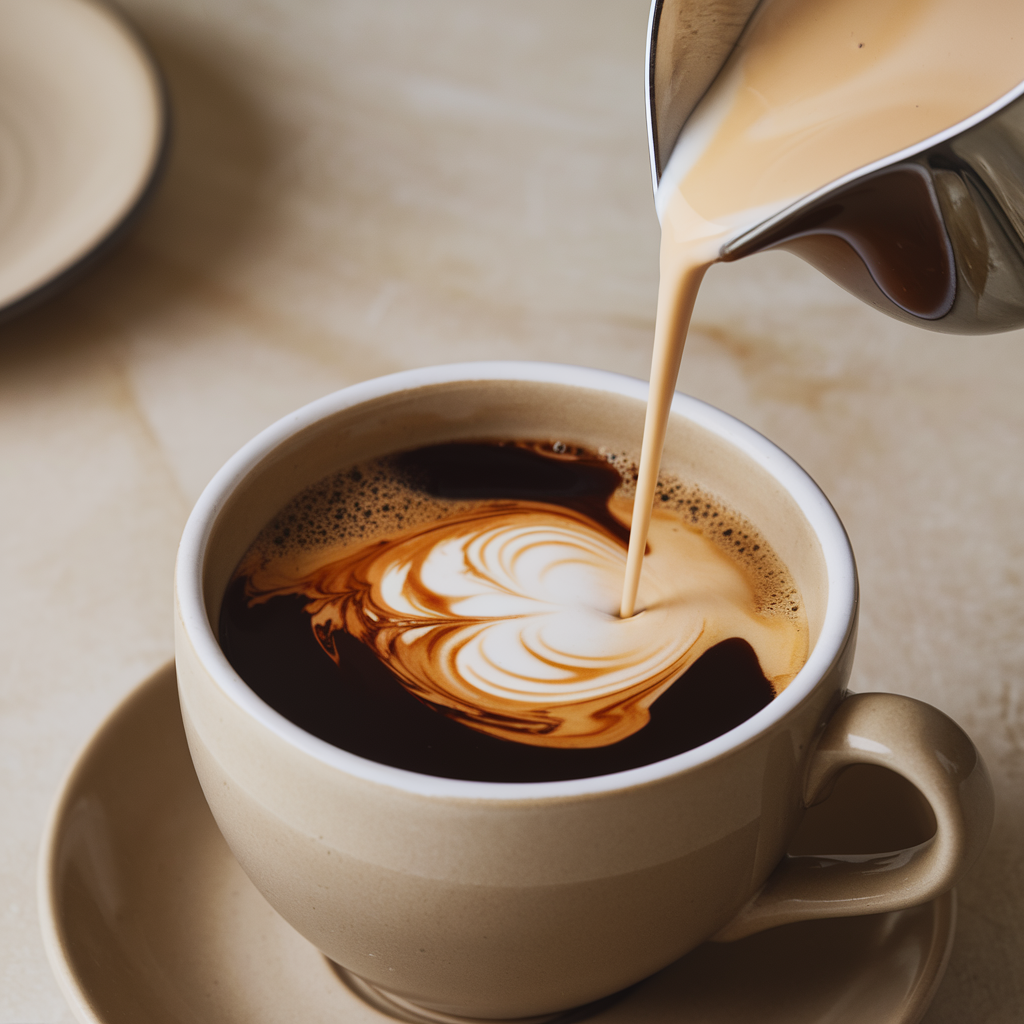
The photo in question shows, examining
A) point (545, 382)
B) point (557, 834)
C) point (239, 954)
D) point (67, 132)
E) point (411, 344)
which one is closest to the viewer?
point (557, 834)

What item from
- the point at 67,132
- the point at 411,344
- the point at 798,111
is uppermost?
the point at 798,111

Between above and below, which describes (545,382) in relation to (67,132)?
above

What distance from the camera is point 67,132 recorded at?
1656mm

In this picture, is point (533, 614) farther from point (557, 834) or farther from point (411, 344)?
point (411, 344)

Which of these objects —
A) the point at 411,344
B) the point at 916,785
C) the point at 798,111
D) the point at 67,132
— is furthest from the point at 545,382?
the point at 67,132

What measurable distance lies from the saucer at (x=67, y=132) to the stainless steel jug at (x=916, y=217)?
902 millimetres

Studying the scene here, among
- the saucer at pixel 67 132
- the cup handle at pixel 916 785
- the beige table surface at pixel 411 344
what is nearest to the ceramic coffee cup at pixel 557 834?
the cup handle at pixel 916 785

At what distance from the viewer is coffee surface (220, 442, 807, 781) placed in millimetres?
746

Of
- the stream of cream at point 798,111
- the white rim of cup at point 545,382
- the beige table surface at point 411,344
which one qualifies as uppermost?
the stream of cream at point 798,111

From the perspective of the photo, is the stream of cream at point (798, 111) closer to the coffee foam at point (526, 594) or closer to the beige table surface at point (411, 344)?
the coffee foam at point (526, 594)

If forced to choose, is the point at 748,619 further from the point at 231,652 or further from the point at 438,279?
the point at 438,279

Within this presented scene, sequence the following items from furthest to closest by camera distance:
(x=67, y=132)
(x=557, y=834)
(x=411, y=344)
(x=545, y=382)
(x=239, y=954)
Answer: (x=67, y=132) → (x=411, y=344) → (x=545, y=382) → (x=239, y=954) → (x=557, y=834)

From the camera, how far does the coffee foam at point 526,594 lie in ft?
2.56

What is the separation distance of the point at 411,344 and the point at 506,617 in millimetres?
767
